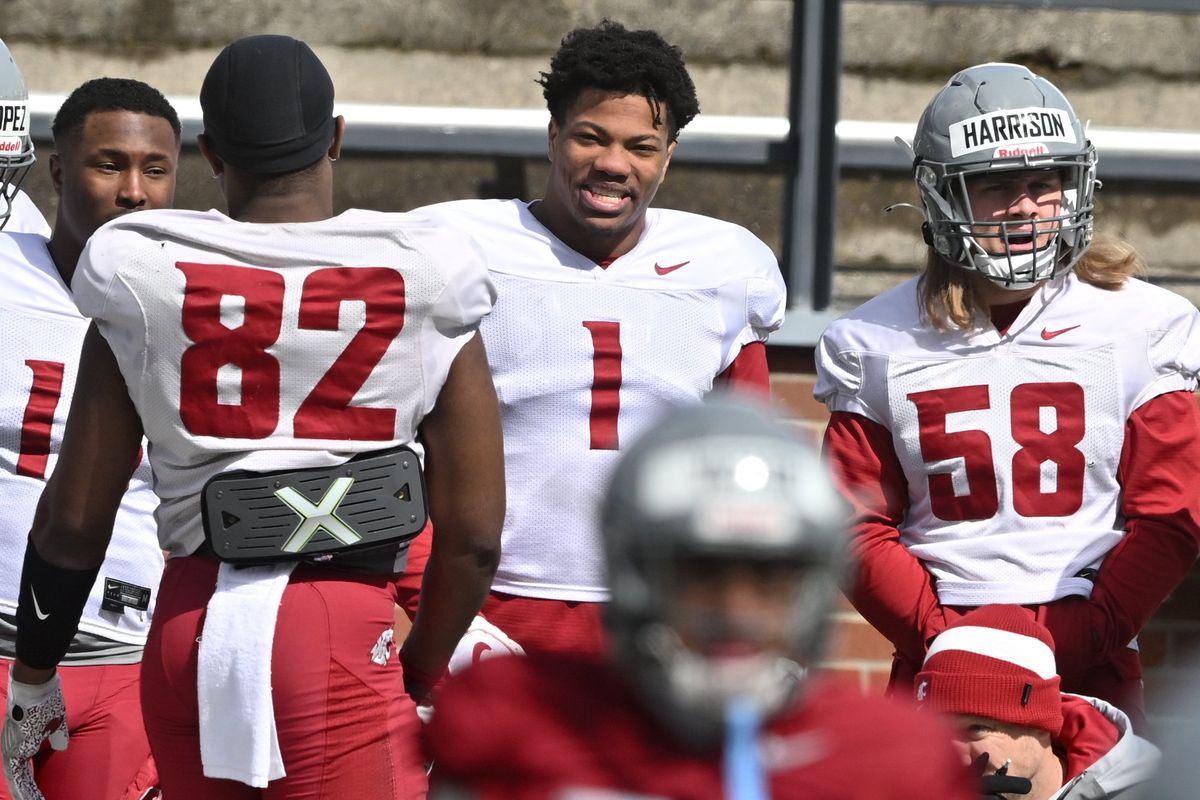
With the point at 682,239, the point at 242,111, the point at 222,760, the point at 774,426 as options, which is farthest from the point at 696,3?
the point at 774,426

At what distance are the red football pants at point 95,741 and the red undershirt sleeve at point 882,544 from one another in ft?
4.50

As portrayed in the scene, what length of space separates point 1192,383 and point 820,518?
2067 millimetres

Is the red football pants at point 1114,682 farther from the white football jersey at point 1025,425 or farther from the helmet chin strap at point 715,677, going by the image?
the helmet chin strap at point 715,677

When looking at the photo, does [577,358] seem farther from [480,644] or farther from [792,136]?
[792,136]

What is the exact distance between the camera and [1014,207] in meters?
3.28

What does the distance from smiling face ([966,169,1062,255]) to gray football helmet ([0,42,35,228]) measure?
202cm

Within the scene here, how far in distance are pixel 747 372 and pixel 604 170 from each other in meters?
0.47

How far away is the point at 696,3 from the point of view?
5.19m

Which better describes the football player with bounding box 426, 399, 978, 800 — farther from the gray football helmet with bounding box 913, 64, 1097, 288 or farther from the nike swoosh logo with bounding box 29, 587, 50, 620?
the gray football helmet with bounding box 913, 64, 1097, 288

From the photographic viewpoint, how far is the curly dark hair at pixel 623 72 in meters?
3.36

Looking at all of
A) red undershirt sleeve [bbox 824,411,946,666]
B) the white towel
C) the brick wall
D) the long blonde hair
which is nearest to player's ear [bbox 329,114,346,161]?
the white towel

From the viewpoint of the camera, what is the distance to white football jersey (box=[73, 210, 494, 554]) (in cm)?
248

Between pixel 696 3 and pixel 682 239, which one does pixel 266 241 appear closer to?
pixel 682 239

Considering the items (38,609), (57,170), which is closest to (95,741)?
(38,609)
